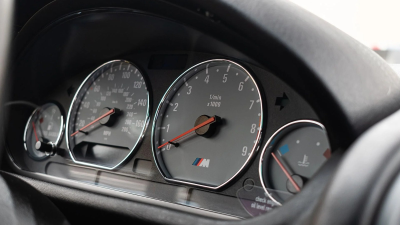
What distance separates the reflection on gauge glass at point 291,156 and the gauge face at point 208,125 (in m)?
0.09

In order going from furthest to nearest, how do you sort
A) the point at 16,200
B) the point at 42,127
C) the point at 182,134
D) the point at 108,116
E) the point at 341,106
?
the point at 42,127
the point at 108,116
the point at 182,134
the point at 16,200
the point at 341,106

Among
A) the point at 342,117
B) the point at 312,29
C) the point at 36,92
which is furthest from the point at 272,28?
the point at 36,92

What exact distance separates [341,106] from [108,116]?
4.30ft

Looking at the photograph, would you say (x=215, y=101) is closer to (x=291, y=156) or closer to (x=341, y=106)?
(x=291, y=156)

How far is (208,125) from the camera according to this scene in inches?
60.2

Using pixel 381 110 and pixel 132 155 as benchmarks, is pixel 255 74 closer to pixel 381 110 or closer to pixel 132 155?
pixel 132 155

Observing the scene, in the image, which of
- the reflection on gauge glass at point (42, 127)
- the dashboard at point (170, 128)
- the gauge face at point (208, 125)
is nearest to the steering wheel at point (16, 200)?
the dashboard at point (170, 128)

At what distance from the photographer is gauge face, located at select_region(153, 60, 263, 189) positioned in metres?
1.47

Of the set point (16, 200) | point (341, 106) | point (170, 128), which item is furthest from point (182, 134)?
point (341, 106)

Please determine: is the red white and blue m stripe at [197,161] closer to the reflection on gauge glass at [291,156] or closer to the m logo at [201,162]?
the m logo at [201,162]

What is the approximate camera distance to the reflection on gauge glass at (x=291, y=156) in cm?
113

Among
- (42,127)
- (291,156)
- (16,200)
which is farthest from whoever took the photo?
(42,127)

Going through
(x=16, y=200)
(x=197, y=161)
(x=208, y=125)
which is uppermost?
(x=208, y=125)

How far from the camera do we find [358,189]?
0.64 metres
